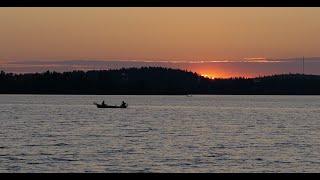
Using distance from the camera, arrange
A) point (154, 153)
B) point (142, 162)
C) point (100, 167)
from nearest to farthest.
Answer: point (100, 167), point (142, 162), point (154, 153)

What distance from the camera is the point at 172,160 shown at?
23.5m

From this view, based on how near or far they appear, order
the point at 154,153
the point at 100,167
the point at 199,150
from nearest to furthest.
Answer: the point at 100,167 → the point at 154,153 → the point at 199,150

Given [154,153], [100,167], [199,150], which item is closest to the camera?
[100,167]
